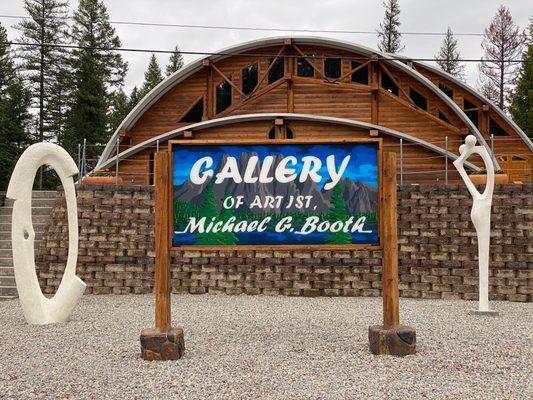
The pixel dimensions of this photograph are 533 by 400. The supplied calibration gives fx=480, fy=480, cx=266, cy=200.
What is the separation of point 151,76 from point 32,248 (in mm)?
42942

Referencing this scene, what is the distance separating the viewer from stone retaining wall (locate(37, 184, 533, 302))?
1048cm

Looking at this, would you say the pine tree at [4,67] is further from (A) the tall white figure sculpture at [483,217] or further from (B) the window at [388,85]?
(A) the tall white figure sculpture at [483,217]

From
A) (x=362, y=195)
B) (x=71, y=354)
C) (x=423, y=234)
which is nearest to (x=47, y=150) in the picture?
(x=71, y=354)

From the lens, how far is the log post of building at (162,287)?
204 inches

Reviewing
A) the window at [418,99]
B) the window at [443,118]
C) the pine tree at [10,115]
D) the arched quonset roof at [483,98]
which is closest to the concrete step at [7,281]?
the window at [418,99]

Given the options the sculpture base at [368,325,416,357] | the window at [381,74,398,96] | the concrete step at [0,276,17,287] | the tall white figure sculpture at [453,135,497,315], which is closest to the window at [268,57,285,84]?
the window at [381,74,398,96]

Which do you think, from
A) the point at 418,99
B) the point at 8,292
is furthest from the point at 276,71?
the point at 8,292

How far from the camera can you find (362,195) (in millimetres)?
5684

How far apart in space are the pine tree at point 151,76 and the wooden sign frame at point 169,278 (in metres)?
44.5

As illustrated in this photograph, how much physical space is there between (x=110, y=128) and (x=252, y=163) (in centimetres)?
A: 3881

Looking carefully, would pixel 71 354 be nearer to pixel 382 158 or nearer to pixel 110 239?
pixel 382 158

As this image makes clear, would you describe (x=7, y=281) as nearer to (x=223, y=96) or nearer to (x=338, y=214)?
(x=338, y=214)

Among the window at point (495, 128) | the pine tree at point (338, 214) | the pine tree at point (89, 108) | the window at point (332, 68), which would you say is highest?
the pine tree at point (89, 108)

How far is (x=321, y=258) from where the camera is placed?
428 inches
